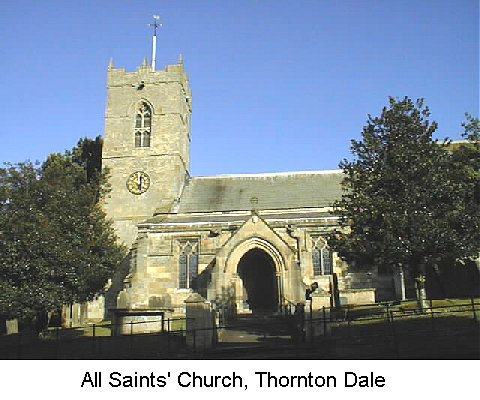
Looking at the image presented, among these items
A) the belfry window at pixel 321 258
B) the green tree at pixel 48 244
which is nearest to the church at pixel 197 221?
the belfry window at pixel 321 258

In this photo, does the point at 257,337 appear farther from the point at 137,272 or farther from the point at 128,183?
the point at 128,183

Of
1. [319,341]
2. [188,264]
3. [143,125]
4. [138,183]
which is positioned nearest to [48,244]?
[188,264]

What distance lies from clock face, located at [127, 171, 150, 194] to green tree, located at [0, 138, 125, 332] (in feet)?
13.6

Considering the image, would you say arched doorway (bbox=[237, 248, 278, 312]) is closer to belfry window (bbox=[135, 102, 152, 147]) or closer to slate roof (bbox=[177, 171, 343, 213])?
slate roof (bbox=[177, 171, 343, 213])

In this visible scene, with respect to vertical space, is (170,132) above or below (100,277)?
above

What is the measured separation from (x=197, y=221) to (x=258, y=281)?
578 centimetres

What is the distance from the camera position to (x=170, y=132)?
124ft

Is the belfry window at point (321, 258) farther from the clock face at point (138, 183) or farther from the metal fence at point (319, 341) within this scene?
the clock face at point (138, 183)

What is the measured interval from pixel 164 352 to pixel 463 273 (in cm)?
2341

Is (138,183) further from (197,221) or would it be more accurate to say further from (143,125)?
(197,221)

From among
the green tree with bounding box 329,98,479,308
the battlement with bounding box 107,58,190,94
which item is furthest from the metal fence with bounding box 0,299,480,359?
the battlement with bounding box 107,58,190,94

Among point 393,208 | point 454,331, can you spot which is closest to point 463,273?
point 393,208

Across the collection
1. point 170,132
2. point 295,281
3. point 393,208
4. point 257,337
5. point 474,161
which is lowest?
point 257,337

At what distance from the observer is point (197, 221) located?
1302 inches
